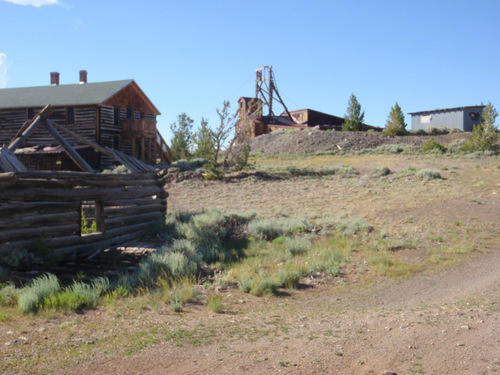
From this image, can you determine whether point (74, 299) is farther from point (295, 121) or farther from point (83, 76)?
point (295, 121)

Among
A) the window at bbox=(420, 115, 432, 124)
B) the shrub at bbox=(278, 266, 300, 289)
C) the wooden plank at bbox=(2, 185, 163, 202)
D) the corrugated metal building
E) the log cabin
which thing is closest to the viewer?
the shrub at bbox=(278, 266, 300, 289)

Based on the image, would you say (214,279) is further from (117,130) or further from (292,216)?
(117,130)

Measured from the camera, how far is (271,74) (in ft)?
169

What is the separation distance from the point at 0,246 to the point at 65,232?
1638 millimetres

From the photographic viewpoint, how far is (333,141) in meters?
39.1

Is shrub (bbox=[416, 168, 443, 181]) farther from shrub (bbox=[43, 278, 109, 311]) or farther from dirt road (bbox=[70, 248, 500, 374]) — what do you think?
shrub (bbox=[43, 278, 109, 311])

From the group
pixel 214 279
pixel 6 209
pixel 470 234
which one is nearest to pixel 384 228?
pixel 470 234

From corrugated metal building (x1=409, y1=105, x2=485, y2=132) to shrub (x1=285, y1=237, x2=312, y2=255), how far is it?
41420 mm

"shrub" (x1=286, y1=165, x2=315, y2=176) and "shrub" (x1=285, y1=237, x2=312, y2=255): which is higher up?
"shrub" (x1=286, y1=165, x2=315, y2=176)

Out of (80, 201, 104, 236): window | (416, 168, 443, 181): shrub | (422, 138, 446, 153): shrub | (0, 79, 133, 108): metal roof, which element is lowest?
(80, 201, 104, 236): window

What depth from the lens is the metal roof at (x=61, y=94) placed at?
30.6m

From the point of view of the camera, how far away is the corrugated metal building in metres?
50.1

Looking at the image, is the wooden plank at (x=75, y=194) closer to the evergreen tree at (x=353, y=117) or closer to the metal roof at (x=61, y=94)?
the metal roof at (x=61, y=94)

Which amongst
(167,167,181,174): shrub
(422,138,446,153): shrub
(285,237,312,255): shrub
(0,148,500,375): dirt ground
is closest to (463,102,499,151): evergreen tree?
(422,138,446,153): shrub
